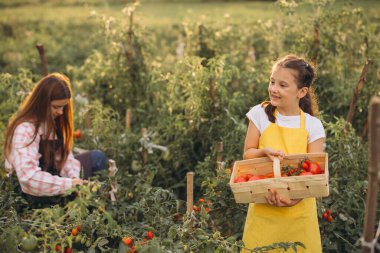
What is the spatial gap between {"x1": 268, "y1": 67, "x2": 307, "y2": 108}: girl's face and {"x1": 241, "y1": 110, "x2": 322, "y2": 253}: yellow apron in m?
0.11

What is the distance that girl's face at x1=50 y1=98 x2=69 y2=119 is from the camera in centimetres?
270

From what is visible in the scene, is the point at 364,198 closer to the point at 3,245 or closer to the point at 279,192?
the point at 279,192

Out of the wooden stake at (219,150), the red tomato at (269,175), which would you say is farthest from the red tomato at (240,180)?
the wooden stake at (219,150)

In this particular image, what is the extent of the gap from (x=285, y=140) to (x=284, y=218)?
1.08 feet

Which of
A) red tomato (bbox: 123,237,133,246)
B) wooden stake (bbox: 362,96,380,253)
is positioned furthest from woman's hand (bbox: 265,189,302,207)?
red tomato (bbox: 123,237,133,246)

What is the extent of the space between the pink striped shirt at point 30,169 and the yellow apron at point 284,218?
1064mm

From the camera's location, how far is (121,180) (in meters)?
2.96

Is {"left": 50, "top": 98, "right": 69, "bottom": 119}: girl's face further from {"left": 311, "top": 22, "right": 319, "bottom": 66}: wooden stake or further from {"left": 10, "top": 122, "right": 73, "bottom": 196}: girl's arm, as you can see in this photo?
{"left": 311, "top": 22, "right": 319, "bottom": 66}: wooden stake

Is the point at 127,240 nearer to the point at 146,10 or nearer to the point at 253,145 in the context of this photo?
the point at 253,145

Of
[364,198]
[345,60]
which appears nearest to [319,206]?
[364,198]

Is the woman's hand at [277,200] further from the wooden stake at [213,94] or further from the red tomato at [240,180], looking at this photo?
the wooden stake at [213,94]

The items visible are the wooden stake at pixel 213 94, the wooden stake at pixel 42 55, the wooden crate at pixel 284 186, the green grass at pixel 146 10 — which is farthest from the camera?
the green grass at pixel 146 10

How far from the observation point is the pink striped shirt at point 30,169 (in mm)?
2582

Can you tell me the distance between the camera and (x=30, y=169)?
2.59m
